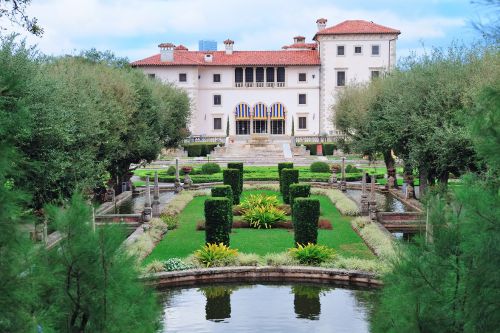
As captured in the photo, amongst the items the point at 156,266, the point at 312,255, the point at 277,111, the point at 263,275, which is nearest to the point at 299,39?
the point at 277,111

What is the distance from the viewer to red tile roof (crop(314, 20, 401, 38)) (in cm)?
5672

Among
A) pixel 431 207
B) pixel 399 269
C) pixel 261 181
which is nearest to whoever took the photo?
pixel 399 269

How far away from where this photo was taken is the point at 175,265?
1441cm

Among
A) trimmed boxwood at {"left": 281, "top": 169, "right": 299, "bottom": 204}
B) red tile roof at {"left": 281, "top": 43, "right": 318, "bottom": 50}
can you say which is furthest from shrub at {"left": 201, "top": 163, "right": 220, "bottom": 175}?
red tile roof at {"left": 281, "top": 43, "right": 318, "bottom": 50}

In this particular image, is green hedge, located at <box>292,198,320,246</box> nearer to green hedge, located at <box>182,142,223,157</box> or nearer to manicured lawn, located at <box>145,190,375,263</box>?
manicured lawn, located at <box>145,190,375,263</box>

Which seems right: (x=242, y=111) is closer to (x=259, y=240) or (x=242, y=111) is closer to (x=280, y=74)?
(x=280, y=74)

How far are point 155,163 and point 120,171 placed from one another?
1747 cm

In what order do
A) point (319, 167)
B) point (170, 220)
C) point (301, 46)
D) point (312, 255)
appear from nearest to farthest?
point (312, 255) → point (170, 220) → point (319, 167) → point (301, 46)

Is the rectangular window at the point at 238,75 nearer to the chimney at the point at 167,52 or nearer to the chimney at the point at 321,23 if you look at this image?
the chimney at the point at 167,52

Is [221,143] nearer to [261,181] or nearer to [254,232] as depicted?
[261,181]

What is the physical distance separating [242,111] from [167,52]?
27.5 ft

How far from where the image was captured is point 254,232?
19.4 m

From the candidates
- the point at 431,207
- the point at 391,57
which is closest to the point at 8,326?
the point at 431,207

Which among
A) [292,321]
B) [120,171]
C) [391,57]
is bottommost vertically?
[292,321]
